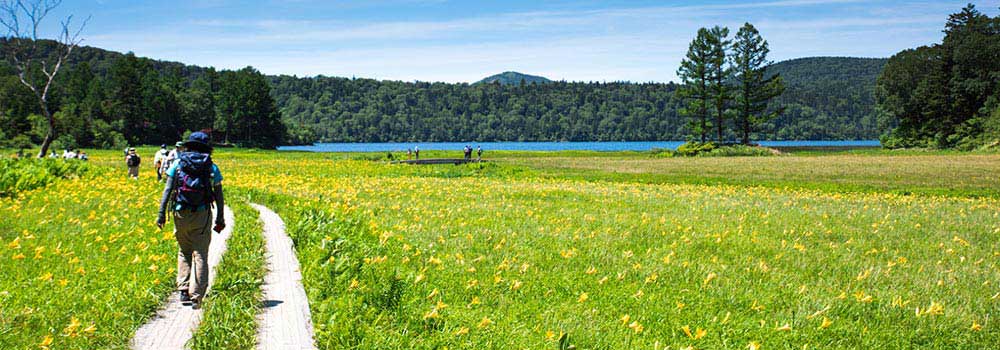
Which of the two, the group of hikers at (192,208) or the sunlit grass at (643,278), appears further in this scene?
the group of hikers at (192,208)

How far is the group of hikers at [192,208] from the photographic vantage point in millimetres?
6828

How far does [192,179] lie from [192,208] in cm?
31

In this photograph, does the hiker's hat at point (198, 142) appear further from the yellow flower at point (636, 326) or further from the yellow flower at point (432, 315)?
the yellow flower at point (636, 326)

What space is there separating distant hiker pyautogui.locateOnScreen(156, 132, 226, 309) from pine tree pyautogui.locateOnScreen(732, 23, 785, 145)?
77144 millimetres

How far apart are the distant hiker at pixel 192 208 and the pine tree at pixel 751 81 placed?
253 ft

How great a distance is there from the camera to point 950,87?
80.5 metres

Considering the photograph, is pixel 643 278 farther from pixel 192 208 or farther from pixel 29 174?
pixel 29 174

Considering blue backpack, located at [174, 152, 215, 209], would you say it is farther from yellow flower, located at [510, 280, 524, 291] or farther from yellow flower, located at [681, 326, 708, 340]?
yellow flower, located at [681, 326, 708, 340]

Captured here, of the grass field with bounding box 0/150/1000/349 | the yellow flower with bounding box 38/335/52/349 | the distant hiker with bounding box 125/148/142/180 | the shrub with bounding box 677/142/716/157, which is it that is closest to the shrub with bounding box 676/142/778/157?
the shrub with bounding box 677/142/716/157

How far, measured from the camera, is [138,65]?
10456 centimetres

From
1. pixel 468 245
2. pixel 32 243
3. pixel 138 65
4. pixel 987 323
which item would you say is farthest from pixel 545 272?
pixel 138 65

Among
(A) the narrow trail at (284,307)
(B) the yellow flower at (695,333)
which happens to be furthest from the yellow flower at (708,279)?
(A) the narrow trail at (284,307)

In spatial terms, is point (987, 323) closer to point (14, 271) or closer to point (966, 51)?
point (14, 271)

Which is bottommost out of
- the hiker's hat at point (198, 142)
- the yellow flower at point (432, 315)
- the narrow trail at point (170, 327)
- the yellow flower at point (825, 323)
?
the yellow flower at point (825, 323)
